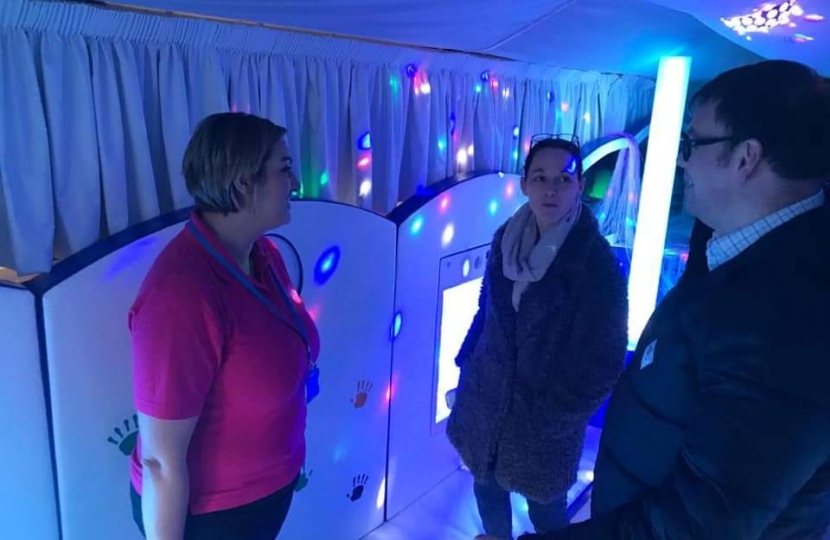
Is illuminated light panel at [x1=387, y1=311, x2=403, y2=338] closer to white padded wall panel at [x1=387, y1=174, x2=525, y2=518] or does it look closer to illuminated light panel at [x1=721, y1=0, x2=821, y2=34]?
white padded wall panel at [x1=387, y1=174, x2=525, y2=518]

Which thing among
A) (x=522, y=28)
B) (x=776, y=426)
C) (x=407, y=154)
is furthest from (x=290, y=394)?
(x=522, y=28)

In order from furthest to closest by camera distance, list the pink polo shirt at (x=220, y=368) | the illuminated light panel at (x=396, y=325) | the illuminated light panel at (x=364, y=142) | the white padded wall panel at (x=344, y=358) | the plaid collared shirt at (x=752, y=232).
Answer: the illuminated light panel at (x=396, y=325) → the illuminated light panel at (x=364, y=142) → the white padded wall panel at (x=344, y=358) → the pink polo shirt at (x=220, y=368) → the plaid collared shirt at (x=752, y=232)

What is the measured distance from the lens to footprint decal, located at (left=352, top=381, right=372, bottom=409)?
186 centimetres

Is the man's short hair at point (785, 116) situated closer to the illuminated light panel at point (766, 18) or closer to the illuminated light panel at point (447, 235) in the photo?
the illuminated light panel at point (766, 18)

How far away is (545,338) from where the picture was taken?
58.7 inches

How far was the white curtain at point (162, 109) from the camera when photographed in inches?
42.1

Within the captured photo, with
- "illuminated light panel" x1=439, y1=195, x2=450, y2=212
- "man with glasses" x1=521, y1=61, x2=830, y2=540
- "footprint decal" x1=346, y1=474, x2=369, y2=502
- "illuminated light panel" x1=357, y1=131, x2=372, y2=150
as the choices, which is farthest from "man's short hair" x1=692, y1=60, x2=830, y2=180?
Result: "footprint decal" x1=346, y1=474, x2=369, y2=502

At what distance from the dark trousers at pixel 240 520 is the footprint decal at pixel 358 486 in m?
0.74

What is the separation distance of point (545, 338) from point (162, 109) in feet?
3.37

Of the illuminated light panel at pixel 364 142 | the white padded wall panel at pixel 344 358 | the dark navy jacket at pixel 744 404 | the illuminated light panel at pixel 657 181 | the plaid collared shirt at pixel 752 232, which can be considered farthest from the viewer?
the illuminated light panel at pixel 657 181

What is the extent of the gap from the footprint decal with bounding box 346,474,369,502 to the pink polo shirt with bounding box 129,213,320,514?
0.78 m

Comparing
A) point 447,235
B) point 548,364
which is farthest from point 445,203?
point 548,364

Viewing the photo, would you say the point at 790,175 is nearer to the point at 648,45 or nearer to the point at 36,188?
the point at 36,188

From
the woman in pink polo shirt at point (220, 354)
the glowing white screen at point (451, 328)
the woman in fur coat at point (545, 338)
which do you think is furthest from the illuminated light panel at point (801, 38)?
the woman in pink polo shirt at point (220, 354)
